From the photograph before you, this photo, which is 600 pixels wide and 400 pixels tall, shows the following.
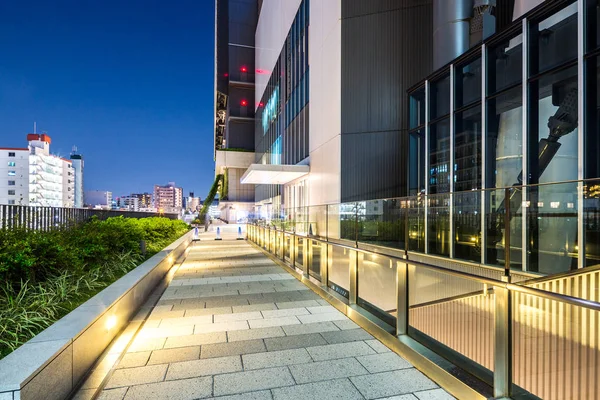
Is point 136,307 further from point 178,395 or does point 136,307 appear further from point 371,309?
point 371,309

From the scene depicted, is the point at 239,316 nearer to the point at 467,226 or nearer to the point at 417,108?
the point at 467,226

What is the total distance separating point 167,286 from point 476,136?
34.7 ft

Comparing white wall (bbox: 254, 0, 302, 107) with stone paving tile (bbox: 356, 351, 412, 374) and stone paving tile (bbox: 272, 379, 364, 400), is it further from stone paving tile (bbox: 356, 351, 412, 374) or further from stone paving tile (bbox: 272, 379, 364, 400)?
stone paving tile (bbox: 272, 379, 364, 400)

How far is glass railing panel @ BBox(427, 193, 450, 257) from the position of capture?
297 inches

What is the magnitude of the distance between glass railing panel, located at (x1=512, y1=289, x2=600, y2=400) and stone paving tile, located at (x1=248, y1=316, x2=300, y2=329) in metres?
3.20

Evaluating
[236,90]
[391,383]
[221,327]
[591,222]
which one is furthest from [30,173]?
[591,222]

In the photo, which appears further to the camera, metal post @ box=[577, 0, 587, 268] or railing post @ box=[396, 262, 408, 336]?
metal post @ box=[577, 0, 587, 268]

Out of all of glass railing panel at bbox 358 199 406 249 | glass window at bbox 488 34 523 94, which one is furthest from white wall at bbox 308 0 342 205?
glass railing panel at bbox 358 199 406 249

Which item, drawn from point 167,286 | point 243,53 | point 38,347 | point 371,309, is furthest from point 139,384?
point 243,53

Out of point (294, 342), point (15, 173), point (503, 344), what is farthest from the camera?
point (15, 173)

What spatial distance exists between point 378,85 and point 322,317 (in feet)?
48.0

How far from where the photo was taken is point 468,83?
12195mm

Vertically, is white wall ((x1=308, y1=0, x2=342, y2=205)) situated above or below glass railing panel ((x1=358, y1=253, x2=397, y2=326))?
above

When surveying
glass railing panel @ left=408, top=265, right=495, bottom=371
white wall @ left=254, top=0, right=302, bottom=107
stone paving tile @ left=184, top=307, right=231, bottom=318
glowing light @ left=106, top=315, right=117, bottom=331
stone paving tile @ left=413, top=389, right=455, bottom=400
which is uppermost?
white wall @ left=254, top=0, right=302, bottom=107
